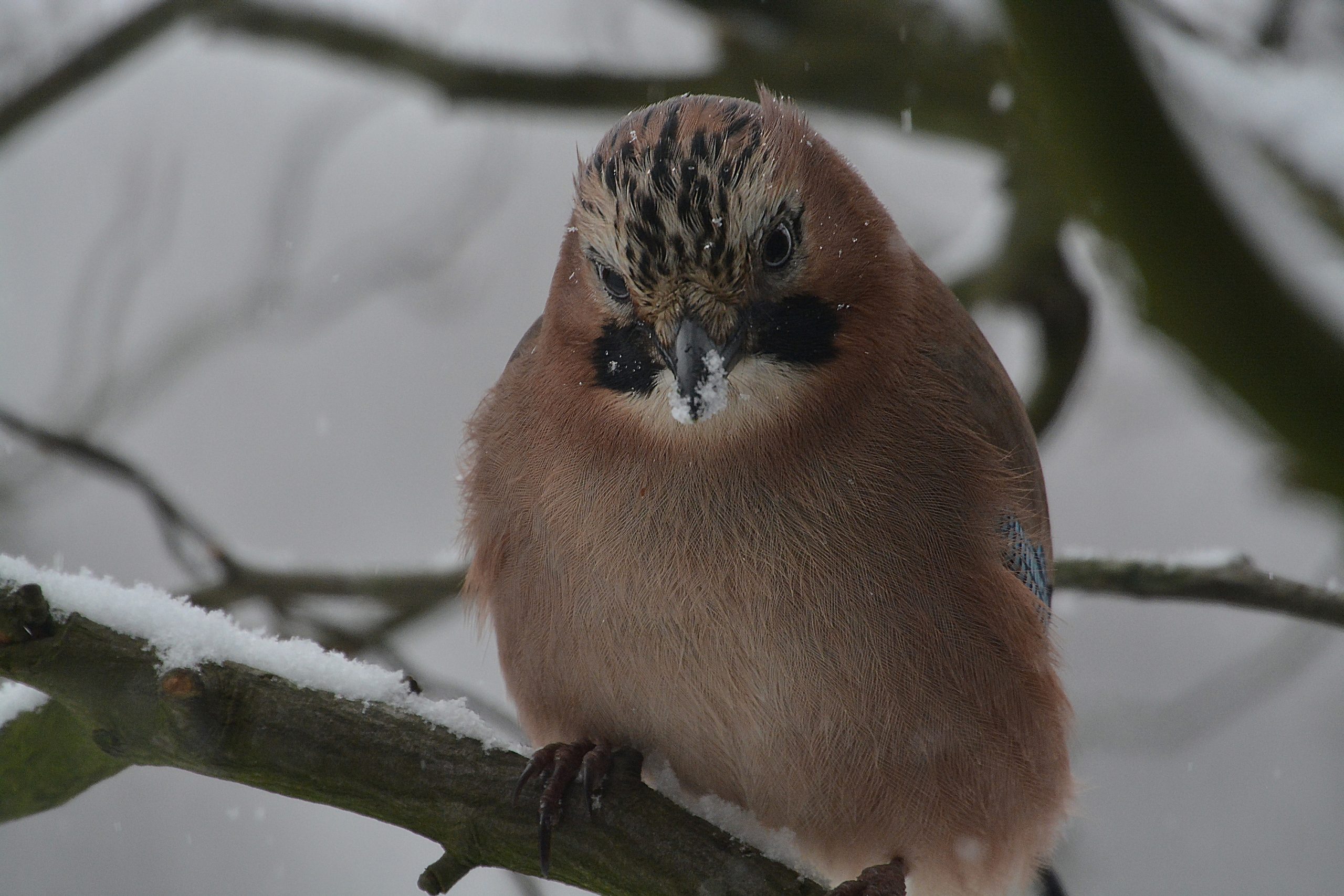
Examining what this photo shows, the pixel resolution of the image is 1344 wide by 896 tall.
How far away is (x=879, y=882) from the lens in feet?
Answer: 10.6

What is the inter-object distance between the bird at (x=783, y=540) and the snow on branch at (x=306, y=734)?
0.44 ft

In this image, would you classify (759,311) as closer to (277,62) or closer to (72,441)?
(72,441)

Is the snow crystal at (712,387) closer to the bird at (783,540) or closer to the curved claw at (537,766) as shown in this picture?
the bird at (783,540)

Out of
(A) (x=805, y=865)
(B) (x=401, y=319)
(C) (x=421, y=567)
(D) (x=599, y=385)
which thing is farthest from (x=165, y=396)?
(A) (x=805, y=865)

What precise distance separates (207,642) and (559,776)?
795 millimetres

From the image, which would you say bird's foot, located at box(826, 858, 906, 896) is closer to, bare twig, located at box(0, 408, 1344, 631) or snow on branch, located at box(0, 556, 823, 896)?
snow on branch, located at box(0, 556, 823, 896)

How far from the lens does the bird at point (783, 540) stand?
2.90 metres

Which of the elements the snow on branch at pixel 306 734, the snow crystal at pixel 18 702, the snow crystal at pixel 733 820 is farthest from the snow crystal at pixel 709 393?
the snow crystal at pixel 18 702

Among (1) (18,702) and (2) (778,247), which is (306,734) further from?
(2) (778,247)

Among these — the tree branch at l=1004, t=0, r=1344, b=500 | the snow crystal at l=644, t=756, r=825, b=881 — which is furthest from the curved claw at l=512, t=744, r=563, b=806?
the tree branch at l=1004, t=0, r=1344, b=500

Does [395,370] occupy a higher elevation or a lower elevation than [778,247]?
lower

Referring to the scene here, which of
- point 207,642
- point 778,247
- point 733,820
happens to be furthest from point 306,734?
point 778,247

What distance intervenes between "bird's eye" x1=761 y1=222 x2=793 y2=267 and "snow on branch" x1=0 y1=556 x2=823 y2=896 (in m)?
1.14

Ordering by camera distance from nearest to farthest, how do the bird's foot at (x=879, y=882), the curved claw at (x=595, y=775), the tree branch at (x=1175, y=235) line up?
the tree branch at (x=1175, y=235) → the curved claw at (x=595, y=775) → the bird's foot at (x=879, y=882)
